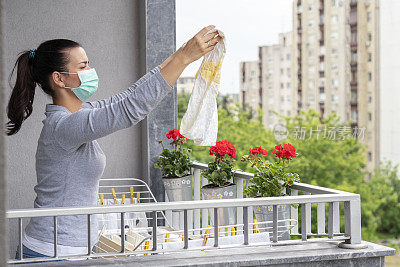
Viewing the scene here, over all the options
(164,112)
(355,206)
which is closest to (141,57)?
(164,112)

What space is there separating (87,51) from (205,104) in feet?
5.01

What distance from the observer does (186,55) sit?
1586 millimetres

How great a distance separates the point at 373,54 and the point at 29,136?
21041 millimetres

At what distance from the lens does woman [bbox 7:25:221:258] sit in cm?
153

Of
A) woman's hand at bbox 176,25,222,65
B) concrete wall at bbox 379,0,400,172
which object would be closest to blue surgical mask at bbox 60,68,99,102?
woman's hand at bbox 176,25,222,65

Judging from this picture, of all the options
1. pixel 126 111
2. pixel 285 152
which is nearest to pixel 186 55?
pixel 126 111

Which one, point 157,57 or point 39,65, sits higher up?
point 157,57

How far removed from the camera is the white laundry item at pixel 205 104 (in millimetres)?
2027

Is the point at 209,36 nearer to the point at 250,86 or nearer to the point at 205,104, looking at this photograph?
the point at 205,104

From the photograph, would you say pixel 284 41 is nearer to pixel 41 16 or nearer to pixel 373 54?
pixel 373 54

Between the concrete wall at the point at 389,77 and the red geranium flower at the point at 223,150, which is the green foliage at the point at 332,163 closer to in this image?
the concrete wall at the point at 389,77

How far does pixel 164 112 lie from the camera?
10.7ft

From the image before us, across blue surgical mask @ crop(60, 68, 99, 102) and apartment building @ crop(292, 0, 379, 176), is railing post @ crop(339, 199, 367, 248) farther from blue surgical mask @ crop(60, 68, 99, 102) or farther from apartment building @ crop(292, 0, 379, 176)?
apartment building @ crop(292, 0, 379, 176)

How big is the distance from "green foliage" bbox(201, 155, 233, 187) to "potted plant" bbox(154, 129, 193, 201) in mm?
421
